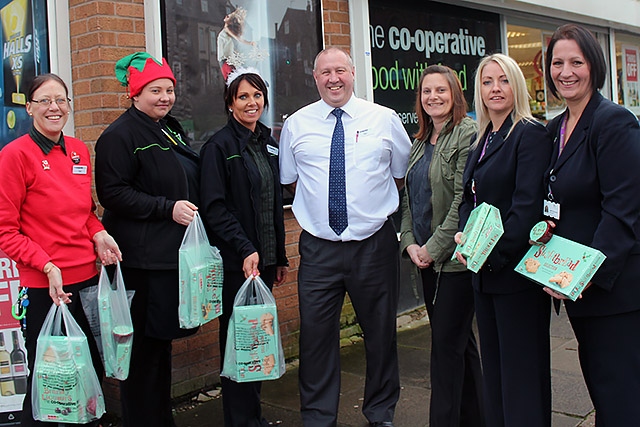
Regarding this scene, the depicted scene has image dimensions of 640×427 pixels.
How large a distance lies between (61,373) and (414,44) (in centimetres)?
481

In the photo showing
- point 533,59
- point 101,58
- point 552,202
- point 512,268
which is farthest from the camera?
point 533,59

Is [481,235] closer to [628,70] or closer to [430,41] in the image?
[430,41]

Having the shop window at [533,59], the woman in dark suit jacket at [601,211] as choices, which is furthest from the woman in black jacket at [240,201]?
the shop window at [533,59]

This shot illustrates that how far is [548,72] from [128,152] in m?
2.09

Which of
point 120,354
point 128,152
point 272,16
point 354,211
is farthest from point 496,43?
point 120,354

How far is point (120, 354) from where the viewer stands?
3.38 metres

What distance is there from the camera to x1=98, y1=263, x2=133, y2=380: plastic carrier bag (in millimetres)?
3359

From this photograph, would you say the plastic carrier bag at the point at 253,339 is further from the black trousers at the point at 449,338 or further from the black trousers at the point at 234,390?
the black trousers at the point at 449,338

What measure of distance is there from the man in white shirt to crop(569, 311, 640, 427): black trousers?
1.33m

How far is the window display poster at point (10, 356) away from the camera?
3943mm

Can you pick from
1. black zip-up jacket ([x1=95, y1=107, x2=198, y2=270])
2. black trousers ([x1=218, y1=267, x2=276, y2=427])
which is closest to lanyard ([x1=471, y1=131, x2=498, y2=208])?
black trousers ([x1=218, y1=267, x2=276, y2=427])

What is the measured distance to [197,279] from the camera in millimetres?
3439

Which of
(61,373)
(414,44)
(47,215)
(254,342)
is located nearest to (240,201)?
(254,342)

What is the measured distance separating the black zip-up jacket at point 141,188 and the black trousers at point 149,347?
10cm
